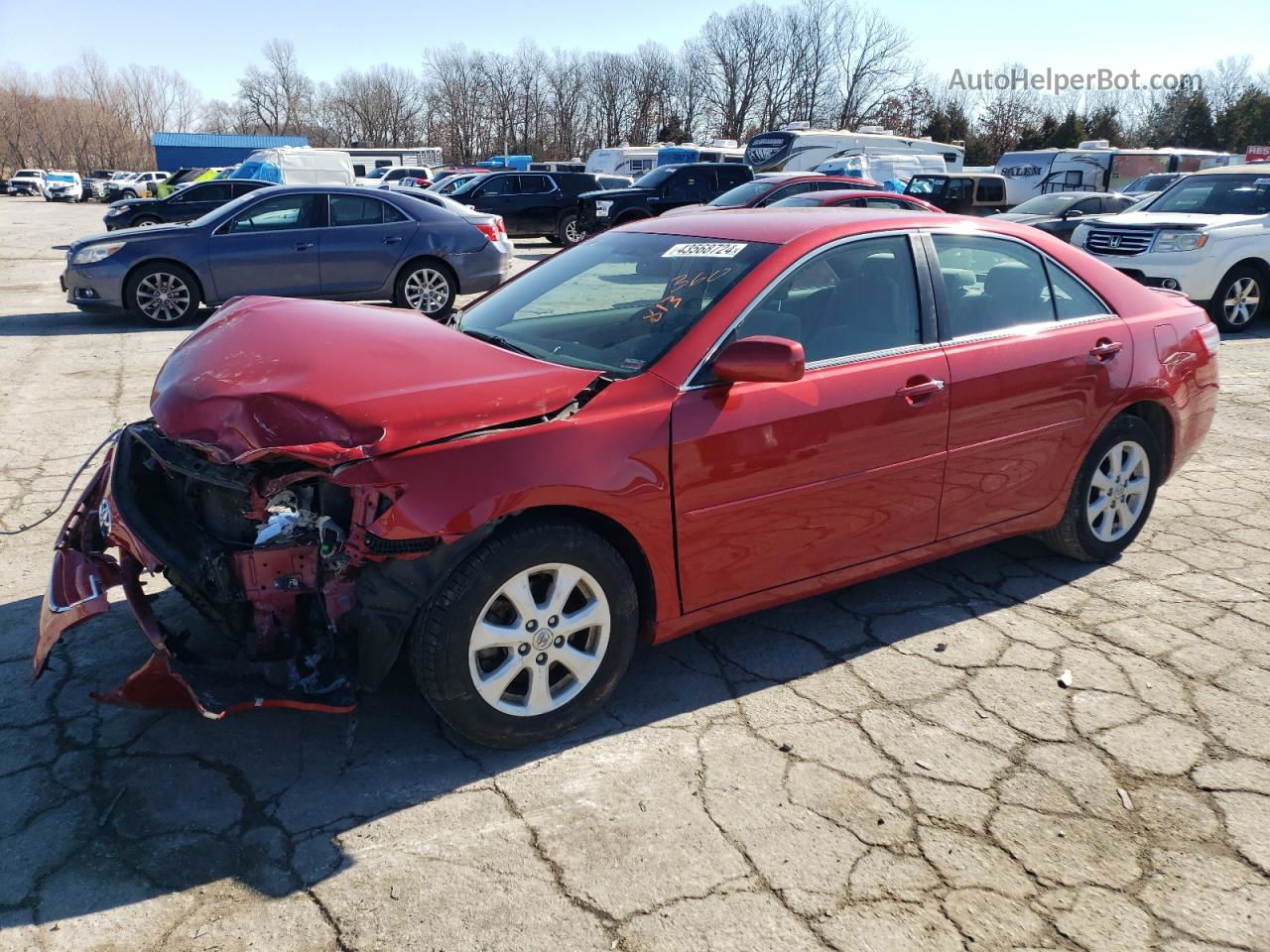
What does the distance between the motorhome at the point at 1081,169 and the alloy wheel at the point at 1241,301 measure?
54.0 ft

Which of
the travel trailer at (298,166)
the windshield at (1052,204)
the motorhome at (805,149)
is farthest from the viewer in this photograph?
the motorhome at (805,149)

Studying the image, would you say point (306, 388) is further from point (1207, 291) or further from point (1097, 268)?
point (1207, 291)

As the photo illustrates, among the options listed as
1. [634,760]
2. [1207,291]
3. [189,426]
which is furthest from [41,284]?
[1207,291]

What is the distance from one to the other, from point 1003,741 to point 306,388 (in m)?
2.48

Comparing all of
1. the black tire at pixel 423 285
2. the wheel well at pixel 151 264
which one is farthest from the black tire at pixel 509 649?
the wheel well at pixel 151 264

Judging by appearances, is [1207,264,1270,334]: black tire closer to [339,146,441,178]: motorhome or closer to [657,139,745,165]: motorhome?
[657,139,745,165]: motorhome

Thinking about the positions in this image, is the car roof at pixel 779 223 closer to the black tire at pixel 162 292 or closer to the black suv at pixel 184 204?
the black tire at pixel 162 292

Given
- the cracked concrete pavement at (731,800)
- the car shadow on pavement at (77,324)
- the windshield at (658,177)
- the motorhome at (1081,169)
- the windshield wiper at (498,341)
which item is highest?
the motorhome at (1081,169)

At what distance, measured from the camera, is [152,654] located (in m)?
2.78

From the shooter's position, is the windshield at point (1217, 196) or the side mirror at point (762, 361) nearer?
the side mirror at point (762, 361)

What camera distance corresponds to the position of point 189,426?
9.16ft

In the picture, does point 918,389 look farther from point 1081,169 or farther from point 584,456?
point 1081,169

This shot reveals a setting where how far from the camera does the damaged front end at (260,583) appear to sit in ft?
8.81

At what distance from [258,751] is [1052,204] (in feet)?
59.8
